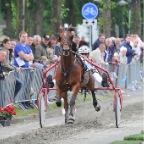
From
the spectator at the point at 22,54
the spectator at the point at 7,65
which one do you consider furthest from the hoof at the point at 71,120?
the spectator at the point at 22,54

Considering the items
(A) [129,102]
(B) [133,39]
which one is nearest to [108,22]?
(B) [133,39]

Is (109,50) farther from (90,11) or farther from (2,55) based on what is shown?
(2,55)

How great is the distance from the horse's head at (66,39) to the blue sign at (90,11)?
14657mm

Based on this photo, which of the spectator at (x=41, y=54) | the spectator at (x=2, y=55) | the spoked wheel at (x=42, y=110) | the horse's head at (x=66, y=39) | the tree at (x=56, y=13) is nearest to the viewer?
the horse's head at (x=66, y=39)

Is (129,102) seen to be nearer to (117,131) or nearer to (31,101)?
(31,101)

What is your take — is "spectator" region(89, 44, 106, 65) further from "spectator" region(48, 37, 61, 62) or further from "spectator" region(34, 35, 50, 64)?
"spectator" region(34, 35, 50, 64)

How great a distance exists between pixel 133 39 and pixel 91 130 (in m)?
19.2

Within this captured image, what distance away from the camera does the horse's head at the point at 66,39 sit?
1708 cm

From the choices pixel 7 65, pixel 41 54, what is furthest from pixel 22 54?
pixel 41 54

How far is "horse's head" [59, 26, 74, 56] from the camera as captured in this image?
17078mm

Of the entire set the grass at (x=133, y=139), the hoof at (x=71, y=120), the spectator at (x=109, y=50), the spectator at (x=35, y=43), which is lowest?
the hoof at (x=71, y=120)

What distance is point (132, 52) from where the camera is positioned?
3216 cm

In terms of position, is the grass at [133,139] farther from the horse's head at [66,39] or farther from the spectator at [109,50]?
the spectator at [109,50]

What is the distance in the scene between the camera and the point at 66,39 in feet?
56.3
